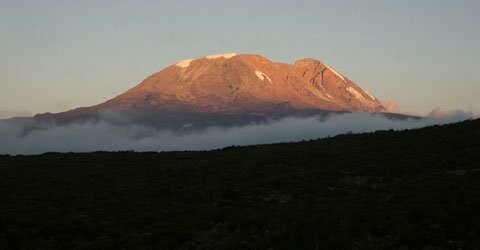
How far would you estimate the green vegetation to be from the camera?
16.1 metres

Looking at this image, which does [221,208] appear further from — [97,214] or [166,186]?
[166,186]

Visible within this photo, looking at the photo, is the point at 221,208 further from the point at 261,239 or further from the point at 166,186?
the point at 166,186

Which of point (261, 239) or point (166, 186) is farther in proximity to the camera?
point (166, 186)

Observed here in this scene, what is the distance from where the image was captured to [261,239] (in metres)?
16.0

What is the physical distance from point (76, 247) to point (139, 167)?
2040 centimetres

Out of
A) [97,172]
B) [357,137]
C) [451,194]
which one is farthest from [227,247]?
[357,137]

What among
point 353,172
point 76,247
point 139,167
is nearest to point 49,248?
point 76,247

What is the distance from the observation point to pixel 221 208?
67.6ft

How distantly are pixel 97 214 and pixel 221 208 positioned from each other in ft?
16.2

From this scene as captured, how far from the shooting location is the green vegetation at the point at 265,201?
16109 millimetres

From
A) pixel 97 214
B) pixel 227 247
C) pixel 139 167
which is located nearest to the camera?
pixel 227 247

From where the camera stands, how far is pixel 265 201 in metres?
22.2

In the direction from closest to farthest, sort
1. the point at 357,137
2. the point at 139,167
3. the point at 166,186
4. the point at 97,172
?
the point at 166,186 < the point at 97,172 < the point at 139,167 < the point at 357,137

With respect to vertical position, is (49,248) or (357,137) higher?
(357,137)
